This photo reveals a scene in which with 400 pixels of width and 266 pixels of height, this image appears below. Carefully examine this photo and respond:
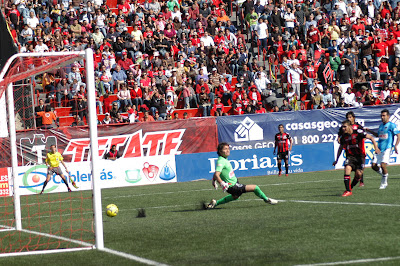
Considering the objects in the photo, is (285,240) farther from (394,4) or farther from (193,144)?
(394,4)

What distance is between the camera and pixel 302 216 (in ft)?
39.1

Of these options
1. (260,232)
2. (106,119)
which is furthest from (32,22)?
(260,232)

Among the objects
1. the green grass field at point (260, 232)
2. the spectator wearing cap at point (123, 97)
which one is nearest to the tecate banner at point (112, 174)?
the spectator wearing cap at point (123, 97)

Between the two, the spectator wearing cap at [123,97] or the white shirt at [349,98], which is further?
the white shirt at [349,98]

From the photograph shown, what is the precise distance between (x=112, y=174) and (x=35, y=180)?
292 cm

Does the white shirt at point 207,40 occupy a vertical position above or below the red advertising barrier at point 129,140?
above

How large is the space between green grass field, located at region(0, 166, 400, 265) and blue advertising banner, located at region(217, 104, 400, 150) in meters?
11.3

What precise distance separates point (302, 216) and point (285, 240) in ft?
9.20

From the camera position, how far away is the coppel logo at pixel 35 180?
24.3 meters

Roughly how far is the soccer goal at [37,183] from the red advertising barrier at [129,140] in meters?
0.07

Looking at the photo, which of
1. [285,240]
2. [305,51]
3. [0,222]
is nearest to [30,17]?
[305,51]

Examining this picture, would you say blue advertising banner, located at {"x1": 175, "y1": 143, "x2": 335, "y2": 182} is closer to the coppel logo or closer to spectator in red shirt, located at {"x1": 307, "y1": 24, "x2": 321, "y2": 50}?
the coppel logo

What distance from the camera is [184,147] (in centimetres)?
2766

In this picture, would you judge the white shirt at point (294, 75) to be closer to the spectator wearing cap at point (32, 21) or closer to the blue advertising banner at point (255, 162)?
the blue advertising banner at point (255, 162)
